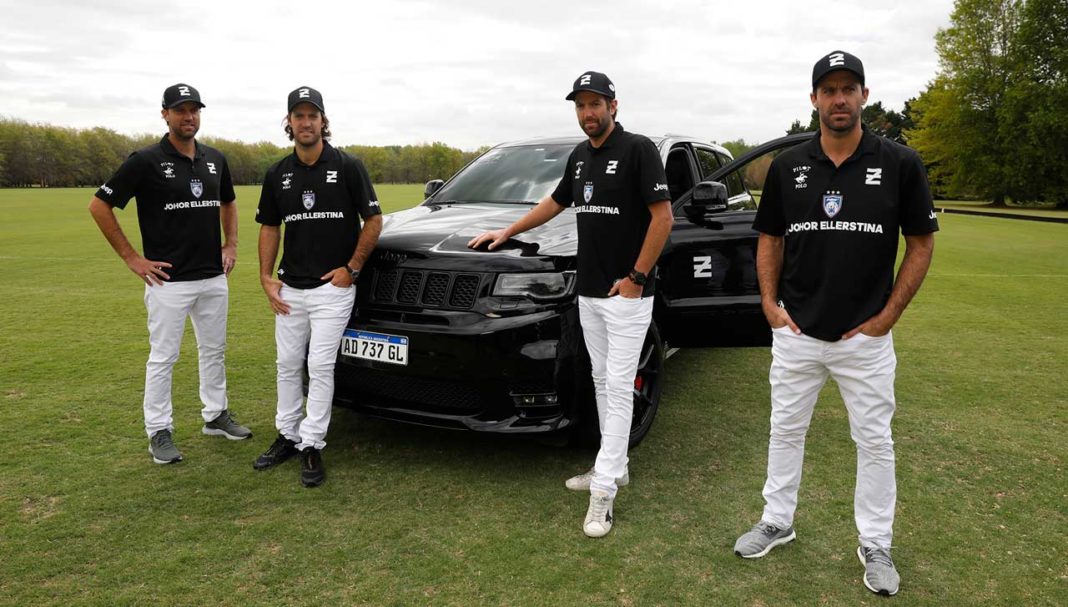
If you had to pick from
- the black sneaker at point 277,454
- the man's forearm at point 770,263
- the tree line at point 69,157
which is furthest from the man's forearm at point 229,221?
the tree line at point 69,157

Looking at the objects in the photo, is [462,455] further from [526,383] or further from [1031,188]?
[1031,188]

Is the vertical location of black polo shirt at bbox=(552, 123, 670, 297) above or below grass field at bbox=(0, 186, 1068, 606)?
above

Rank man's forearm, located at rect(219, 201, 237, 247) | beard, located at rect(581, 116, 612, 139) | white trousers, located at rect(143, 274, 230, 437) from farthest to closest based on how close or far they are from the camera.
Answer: man's forearm, located at rect(219, 201, 237, 247)
white trousers, located at rect(143, 274, 230, 437)
beard, located at rect(581, 116, 612, 139)

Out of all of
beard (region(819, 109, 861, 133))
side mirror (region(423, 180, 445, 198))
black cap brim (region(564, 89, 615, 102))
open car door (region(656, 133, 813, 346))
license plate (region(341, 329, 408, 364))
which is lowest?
license plate (region(341, 329, 408, 364))

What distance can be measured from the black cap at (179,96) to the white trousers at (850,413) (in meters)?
3.27

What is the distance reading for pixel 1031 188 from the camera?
39594 mm

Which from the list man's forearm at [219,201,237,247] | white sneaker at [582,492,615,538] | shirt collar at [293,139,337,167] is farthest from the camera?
man's forearm at [219,201,237,247]

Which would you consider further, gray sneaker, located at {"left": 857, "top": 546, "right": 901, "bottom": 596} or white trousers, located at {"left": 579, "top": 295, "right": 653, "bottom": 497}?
white trousers, located at {"left": 579, "top": 295, "right": 653, "bottom": 497}

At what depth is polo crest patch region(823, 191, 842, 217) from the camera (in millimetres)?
2588

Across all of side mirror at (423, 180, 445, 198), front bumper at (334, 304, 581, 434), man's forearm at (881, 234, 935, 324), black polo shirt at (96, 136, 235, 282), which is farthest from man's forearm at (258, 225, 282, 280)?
man's forearm at (881, 234, 935, 324)

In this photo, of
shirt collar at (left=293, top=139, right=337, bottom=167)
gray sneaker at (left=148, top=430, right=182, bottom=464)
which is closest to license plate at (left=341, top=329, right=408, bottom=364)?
shirt collar at (left=293, top=139, right=337, bottom=167)

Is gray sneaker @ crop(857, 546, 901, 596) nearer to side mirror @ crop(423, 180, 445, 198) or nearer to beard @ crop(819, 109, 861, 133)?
beard @ crop(819, 109, 861, 133)

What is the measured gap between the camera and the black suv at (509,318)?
3.30 meters

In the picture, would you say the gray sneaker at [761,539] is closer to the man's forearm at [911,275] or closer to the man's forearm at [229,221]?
the man's forearm at [911,275]
